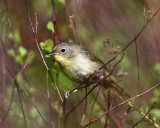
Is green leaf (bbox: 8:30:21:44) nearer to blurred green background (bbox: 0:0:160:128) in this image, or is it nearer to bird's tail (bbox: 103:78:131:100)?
blurred green background (bbox: 0:0:160:128)

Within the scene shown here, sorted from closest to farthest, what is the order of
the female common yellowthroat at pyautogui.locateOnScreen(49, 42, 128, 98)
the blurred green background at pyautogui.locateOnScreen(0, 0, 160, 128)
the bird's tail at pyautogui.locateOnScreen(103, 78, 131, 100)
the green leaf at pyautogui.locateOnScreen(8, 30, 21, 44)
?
1. the bird's tail at pyautogui.locateOnScreen(103, 78, 131, 100)
2. the female common yellowthroat at pyautogui.locateOnScreen(49, 42, 128, 98)
3. the blurred green background at pyautogui.locateOnScreen(0, 0, 160, 128)
4. the green leaf at pyautogui.locateOnScreen(8, 30, 21, 44)

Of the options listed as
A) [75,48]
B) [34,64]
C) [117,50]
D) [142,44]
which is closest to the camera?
[117,50]

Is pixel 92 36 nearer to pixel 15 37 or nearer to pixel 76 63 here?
pixel 15 37

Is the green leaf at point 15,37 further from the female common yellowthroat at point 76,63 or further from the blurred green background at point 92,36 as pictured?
the female common yellowthroat at point 76,63

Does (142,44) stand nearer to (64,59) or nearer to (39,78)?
(64,59)

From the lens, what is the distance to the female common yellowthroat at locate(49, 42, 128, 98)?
8.77 ft

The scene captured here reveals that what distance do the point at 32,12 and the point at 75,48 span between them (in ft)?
4.90

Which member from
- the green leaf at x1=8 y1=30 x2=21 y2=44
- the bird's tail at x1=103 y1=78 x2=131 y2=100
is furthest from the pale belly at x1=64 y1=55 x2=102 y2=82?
the green leaf at x1=8 y1=30 x2=21 y2=44

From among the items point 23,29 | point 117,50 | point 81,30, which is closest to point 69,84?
point 117,50

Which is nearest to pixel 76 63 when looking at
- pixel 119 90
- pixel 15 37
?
pixel 119 90

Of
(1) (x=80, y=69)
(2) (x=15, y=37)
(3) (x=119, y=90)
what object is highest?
(2) (x=15, y=37)

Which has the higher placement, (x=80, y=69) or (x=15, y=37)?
(x=15, y=37)

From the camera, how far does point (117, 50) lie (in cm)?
177

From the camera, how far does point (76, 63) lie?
2.77 metres
